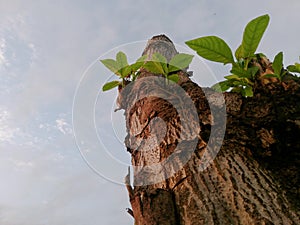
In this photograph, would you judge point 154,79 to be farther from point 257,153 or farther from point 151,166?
point 257,153

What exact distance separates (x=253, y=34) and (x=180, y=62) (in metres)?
0.37

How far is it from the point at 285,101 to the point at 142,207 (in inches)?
27.5

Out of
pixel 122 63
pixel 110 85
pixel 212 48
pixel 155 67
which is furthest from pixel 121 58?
pixel 212 48

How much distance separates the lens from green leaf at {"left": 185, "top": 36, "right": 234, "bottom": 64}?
128cm

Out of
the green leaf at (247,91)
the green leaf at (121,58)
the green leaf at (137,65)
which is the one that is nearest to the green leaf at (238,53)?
the green leaf at (247,91)

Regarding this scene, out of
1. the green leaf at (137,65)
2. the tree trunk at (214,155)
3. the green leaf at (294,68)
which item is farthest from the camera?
the green leaf at (137,65)

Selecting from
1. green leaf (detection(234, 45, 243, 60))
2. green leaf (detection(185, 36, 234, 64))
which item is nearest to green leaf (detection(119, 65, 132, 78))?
green leaf (detection(185, 36, 234, 64))

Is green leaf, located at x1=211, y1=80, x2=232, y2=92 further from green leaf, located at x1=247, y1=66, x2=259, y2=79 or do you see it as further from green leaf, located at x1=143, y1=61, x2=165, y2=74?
green leaf, located at x1=143, y1=61, x2=165, y2=74

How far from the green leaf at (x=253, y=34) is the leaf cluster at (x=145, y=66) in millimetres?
258

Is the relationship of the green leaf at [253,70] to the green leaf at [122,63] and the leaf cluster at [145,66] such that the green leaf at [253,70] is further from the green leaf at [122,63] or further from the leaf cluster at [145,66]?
the green leaf at [122,63]

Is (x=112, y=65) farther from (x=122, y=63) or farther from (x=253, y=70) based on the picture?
(x=253, y=70)

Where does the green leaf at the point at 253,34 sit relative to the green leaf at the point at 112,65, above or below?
below

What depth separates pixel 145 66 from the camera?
1.48 meters

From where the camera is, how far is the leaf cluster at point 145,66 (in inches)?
57.5
